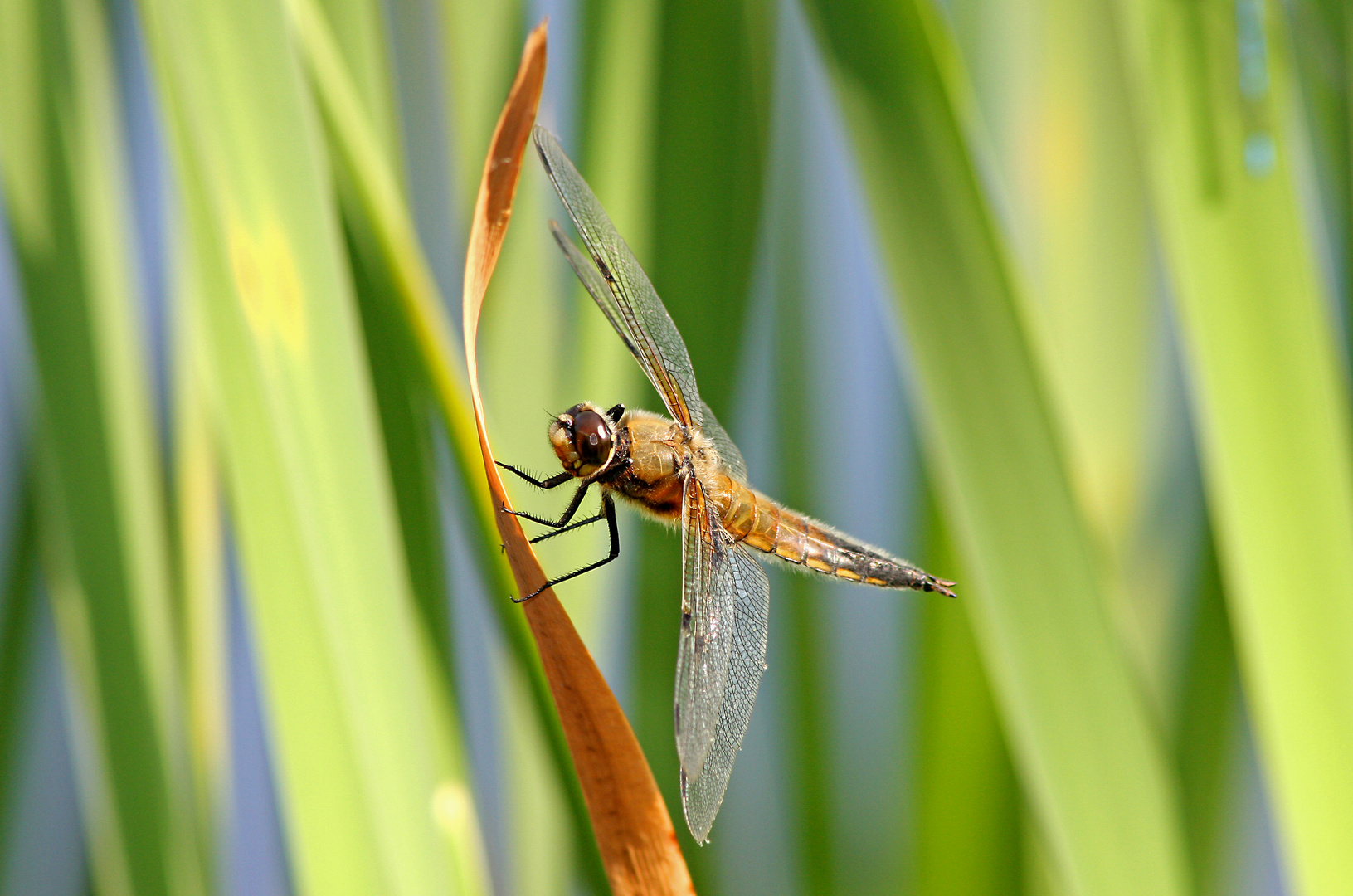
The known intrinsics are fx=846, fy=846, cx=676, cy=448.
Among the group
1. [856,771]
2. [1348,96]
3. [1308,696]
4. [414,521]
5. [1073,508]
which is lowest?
[856,771]

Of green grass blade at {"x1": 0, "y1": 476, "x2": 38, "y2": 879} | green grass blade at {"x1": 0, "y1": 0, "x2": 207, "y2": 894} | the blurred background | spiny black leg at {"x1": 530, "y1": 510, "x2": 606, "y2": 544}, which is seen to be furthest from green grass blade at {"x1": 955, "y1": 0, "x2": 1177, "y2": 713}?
green grass blade at {"x1": 0, "y1": 476, "x2": 38, "y2": 879}

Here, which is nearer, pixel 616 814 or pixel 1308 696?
pixel 616 814

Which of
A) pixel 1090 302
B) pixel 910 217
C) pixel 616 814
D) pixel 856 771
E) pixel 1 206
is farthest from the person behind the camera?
pixel 856 771

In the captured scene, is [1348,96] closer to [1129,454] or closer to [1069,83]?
[1069,83]

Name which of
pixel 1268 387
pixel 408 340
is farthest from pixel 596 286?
pixel 1268 387

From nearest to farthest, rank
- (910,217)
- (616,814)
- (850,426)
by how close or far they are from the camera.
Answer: (616,814) < (910,217) < (850,426)

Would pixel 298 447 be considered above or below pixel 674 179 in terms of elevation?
below

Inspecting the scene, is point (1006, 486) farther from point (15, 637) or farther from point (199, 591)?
point (15, 637)

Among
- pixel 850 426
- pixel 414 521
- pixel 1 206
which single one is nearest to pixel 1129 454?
pixel 850 426
